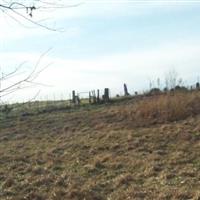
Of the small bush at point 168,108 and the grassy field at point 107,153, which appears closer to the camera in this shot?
the grassy field at point 107,153

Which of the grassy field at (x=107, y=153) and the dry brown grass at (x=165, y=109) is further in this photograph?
the dry brown grass at (x=165, y=109)

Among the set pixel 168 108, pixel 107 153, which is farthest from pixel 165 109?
pixel 107 153

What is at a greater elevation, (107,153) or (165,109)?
(165,109)

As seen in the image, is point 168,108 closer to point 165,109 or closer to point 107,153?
point 165,109

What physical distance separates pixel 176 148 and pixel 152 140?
1699 millimetres

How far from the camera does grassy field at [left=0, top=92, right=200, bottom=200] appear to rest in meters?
12.6

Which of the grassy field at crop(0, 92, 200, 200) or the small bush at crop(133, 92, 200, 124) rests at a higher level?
the small bush at crop(133, 92, 200, 124)

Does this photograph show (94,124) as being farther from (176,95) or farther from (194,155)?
(194,155)

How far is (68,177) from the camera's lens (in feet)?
46.4

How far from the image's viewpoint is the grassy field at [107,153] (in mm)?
12648

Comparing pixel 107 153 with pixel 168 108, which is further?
pixel 168 108

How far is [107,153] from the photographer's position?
57.8 feet

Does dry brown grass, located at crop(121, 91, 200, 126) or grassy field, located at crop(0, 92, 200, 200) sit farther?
dry brown grass, located at crop(121, 91, 200, 126)

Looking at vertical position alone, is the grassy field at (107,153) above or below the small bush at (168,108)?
below
